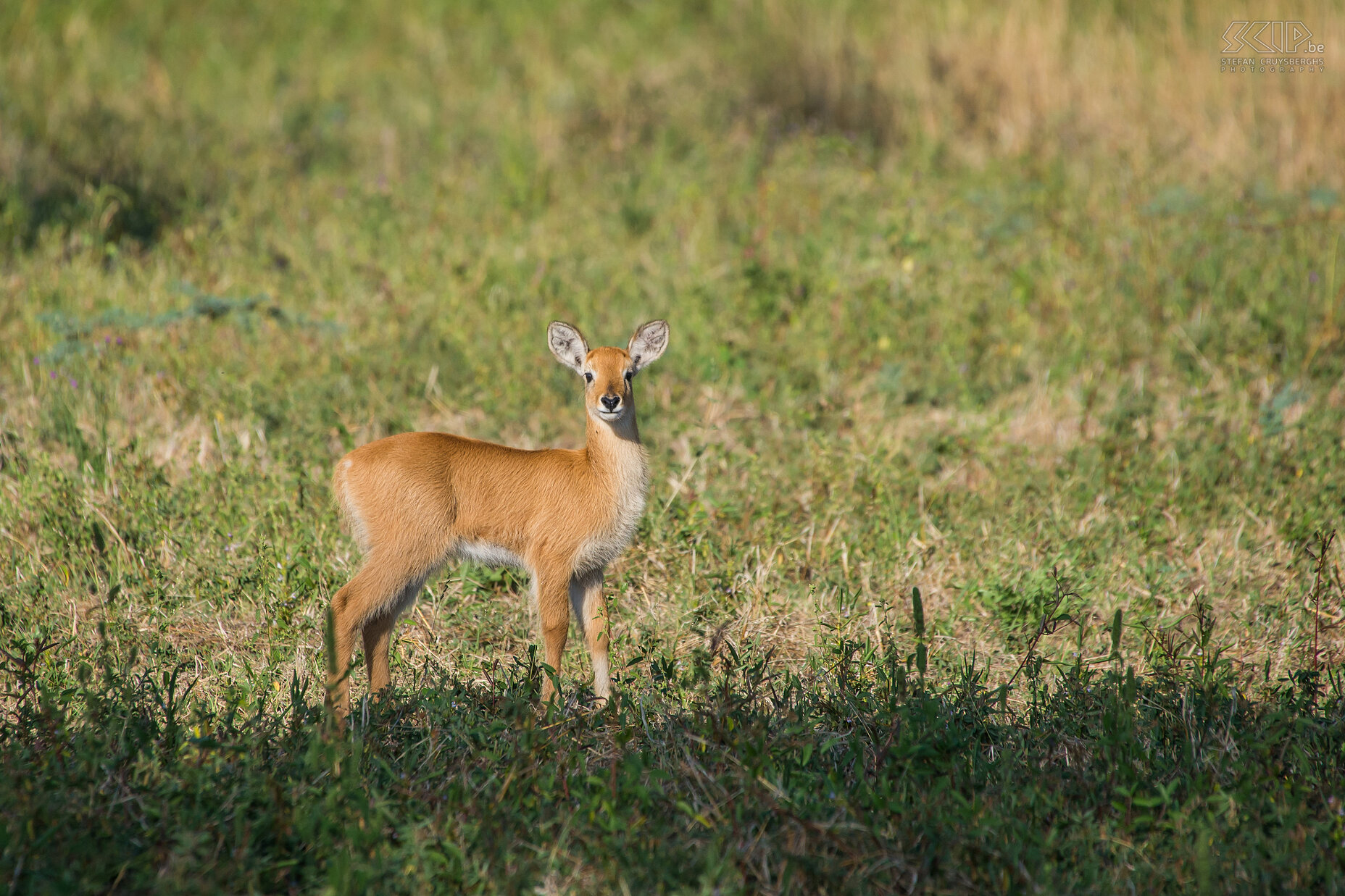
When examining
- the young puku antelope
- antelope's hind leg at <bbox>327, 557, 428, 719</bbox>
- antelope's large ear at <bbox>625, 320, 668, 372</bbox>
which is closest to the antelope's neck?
the young puku antelope

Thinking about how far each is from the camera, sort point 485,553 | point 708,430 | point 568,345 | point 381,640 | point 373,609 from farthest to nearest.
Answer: point 708,430 → point 568,345 → point 485,553 → point 381,640 → point 373,609

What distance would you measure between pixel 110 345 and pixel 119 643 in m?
2.78

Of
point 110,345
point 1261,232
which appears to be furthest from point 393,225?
point 1261,232

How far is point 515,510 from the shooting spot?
502cm

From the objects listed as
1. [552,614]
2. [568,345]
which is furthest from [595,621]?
[568,345]

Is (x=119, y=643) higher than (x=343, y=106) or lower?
lower

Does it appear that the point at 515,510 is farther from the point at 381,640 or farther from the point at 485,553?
the point at 381,640

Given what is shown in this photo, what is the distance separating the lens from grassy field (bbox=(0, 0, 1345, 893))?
3.62m

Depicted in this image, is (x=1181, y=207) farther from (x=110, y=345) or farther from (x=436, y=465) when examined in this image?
(x=110, y=345)

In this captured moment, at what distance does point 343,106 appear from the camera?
11.2 metres

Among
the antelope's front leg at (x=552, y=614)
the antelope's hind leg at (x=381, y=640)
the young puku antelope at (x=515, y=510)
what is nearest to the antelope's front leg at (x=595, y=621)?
the young puku antelope at (x=515, y=510)

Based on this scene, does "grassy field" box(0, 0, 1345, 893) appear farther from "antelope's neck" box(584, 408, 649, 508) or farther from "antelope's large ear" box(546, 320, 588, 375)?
"antelope's large ear" box(546, 320, 588, 375)

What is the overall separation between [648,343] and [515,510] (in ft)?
3.05

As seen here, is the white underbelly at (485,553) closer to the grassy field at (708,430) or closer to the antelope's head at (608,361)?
the grassy field at (708,430)
